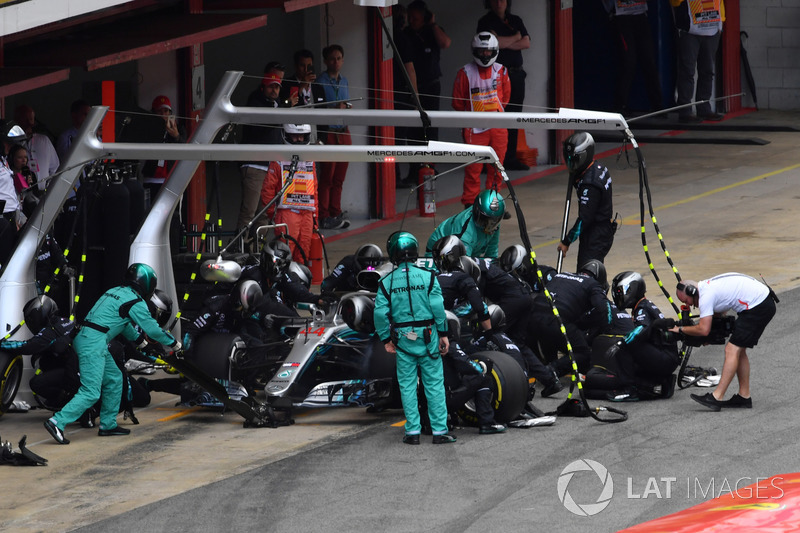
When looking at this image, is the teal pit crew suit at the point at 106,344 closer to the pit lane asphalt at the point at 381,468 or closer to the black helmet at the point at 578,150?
the pit lane asphalt at the point at 381,468

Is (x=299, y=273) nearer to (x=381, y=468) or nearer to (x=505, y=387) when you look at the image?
(x=505, y=387)

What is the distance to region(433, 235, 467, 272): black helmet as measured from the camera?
41.6ft

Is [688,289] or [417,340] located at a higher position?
[688,289]

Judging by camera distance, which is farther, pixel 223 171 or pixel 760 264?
pixel 223 171

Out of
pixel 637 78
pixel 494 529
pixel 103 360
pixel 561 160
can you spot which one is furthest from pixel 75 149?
pixel 637 78

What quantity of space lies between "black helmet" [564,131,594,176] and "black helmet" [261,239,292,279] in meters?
3.32

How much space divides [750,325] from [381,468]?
11.2ft

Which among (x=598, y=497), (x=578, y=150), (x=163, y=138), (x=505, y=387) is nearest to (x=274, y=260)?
(x=505, y=387)

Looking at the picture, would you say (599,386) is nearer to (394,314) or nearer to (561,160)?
(394,314)

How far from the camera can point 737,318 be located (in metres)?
12.0

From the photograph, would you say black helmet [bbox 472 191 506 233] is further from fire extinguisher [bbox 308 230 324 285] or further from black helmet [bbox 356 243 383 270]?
fire extinguisher [bbox 308 230 324 285]

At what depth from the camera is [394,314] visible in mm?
11359

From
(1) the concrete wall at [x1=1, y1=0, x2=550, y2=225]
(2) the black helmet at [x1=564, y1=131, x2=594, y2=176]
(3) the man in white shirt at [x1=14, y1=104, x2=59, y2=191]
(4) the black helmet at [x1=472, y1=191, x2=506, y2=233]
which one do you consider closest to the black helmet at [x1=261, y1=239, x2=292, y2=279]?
(4) the black helmet at [x1=472, y1=191, x2=506, y2=233]

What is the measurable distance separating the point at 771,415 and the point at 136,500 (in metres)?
5.12
